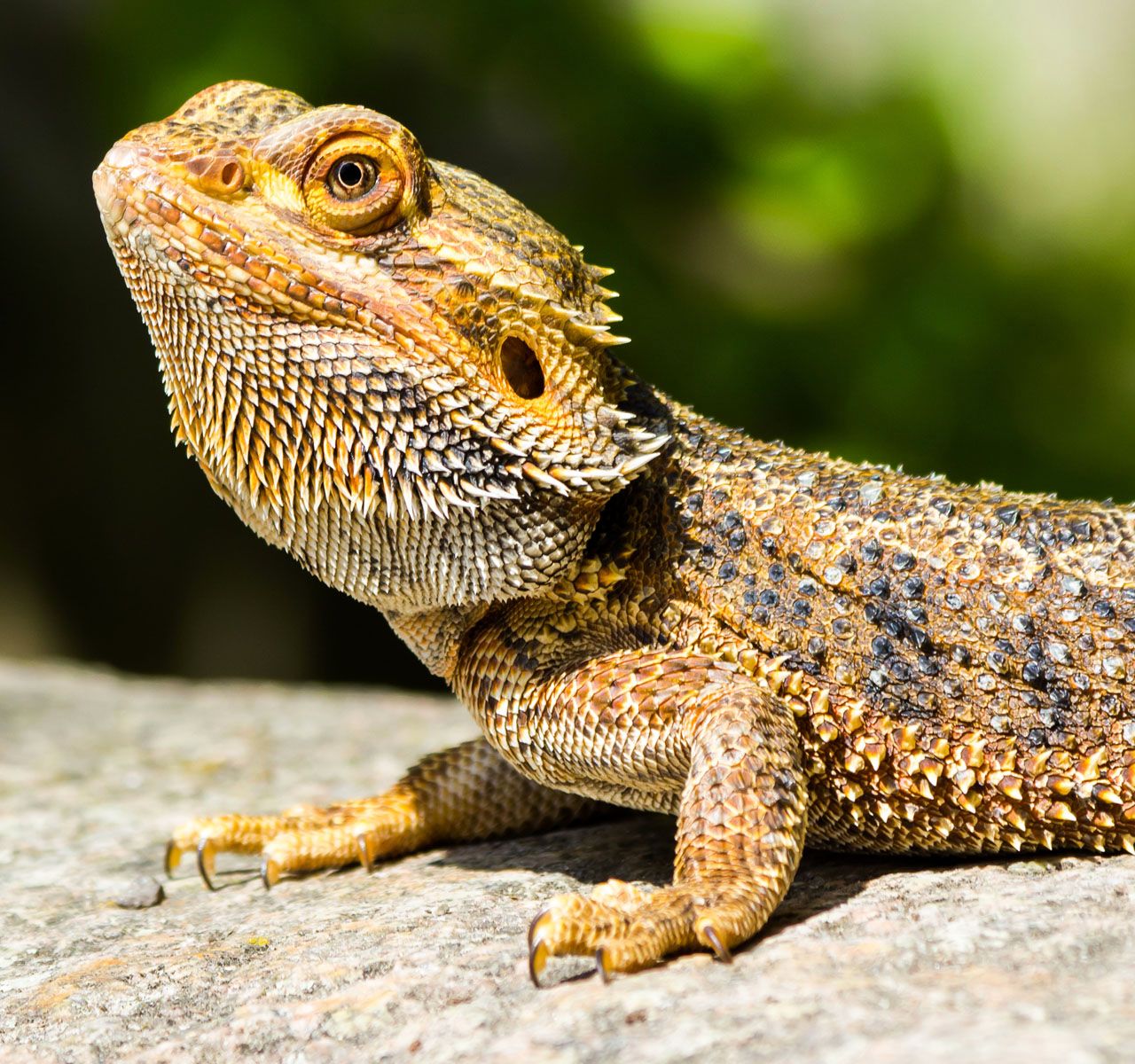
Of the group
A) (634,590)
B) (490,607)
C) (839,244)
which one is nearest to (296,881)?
(490,607)

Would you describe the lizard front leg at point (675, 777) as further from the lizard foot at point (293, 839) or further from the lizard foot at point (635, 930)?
the lizard foot at point (293, 839)

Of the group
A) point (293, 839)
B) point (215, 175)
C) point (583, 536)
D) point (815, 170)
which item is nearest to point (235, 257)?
point (215, 175)

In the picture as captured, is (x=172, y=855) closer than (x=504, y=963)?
No

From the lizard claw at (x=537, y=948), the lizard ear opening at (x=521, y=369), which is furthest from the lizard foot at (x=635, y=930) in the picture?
the lizard ear opening at (x=521, y=369)

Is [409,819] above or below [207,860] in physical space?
above

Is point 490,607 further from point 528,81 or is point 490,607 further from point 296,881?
point 528,81

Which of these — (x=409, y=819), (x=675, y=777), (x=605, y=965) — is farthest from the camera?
(x=409, y=819)

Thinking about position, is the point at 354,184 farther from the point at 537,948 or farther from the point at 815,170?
the point at 815,170

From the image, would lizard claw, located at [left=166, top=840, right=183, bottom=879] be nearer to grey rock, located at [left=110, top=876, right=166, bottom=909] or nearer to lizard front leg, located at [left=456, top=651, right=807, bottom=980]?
grey rock, located at [left=110, top=876, right=166, bottom=909]
